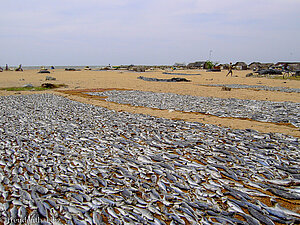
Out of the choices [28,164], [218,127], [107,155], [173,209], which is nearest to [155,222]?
[173,209]

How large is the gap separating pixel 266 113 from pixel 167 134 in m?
5.89

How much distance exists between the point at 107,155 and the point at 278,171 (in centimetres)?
394

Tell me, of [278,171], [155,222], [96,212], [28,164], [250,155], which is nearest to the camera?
[155,222]

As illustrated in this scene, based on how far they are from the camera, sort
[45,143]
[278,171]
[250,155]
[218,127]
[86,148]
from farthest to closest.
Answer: [218,127] → [45,143] → [86,148] → [250,155] → [278,171]

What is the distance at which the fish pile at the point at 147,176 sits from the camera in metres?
3.59

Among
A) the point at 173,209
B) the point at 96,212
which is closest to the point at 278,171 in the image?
the point at 173,209

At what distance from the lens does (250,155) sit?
5.70 m

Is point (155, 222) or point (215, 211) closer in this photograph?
point (155, 222)

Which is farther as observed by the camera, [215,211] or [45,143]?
[45,143]

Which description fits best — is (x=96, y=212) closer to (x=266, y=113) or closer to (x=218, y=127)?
(x=218, y=127)

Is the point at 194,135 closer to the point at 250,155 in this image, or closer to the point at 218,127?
the point at 218,127

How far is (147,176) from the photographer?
188 inches

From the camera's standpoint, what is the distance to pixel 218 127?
8172mm

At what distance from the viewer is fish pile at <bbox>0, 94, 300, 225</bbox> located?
3.59 m
